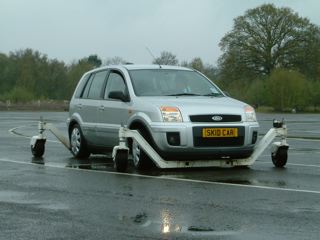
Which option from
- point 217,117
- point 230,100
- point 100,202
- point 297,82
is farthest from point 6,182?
point 297,82

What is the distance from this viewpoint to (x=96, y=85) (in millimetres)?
12156

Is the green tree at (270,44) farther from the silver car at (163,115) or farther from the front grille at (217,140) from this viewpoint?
the front grille at (217,140)

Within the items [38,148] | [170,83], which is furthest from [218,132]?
[38,148]

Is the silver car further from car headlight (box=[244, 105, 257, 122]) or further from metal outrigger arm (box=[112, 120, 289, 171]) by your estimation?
metal outrigger arm (box=[112, 120, 289, 171])

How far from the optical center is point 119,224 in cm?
589

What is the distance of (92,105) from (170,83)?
1687 mm

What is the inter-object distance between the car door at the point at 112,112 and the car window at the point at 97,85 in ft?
0.78

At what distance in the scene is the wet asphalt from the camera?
5.61 metres

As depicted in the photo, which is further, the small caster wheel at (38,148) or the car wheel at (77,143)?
the small caster wheel at (38,148)

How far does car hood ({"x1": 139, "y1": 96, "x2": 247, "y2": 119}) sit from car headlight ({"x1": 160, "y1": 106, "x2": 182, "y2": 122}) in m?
0.07

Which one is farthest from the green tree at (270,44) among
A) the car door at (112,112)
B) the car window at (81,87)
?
the car door at (112,112)

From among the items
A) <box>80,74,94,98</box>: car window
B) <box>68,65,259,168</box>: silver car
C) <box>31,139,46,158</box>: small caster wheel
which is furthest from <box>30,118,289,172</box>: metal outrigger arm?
<box>31,139,46,158</box>: small caster wheel

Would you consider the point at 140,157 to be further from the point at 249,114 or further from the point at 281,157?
the point at 281,157

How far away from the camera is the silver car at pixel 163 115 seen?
9.64 meters
